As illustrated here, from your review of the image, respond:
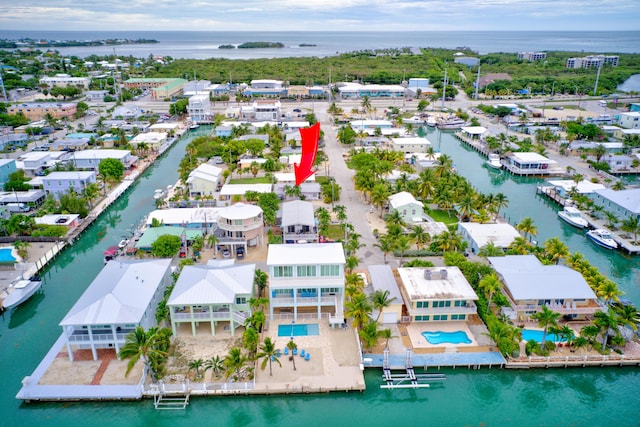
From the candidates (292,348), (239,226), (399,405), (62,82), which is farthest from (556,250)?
(62,82)

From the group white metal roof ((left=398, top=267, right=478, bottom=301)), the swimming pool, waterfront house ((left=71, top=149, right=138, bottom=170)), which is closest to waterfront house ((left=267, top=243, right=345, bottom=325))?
the swimming pool

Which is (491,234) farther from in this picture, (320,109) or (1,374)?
(320,109)

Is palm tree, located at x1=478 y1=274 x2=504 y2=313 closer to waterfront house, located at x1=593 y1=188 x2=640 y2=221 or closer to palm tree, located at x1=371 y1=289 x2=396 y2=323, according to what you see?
palm tree, located at x1=371 y1=289 x2=396 y2=323

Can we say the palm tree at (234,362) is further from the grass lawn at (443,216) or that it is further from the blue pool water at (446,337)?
the grass lawn at (443,216)

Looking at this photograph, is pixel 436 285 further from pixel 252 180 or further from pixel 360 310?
pixel 252 180

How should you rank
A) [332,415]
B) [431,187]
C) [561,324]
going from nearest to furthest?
[332,415]
[561,324]
[431,187]

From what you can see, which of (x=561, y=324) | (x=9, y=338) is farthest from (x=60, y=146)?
(x=561, y=324)
